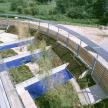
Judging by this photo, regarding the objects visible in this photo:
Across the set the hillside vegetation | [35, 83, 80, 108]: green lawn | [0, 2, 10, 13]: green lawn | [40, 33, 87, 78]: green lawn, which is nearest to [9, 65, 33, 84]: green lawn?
[35, 83, 80, 108]: green lawn

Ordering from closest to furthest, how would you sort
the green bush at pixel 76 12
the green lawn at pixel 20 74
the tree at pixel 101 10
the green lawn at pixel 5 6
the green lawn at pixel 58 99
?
the green lawn at pixel 58 99 → the green lawn at pixel 20 74 → the tree at pixel 101 10 → the green bush at pixel 76 12 → the green lawn at pixel 5 6

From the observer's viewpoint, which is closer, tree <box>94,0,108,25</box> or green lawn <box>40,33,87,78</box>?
green lawn <box>40,33,87,78</box>

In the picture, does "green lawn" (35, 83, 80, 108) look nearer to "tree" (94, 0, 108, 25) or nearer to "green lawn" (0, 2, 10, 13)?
"tree" (94, 0, 108, 25)

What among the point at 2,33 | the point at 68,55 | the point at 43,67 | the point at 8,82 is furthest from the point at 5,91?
the point at 2,33

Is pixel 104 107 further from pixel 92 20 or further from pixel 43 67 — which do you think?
pixel 92 20

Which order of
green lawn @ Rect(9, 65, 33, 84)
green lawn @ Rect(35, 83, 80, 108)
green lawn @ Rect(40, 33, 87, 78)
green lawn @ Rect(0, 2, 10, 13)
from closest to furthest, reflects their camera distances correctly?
green lawn @ Rect(35, 83, 80, 108)
green lawn @ Rect(9, 65, 33, 84)
green lawn @ Rect(40, 33, 87, 78)
green lawn @ Rect(0, 2, 10, 13)

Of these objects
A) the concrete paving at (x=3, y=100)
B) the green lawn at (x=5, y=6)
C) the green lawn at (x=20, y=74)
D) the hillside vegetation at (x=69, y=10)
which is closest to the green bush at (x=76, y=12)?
the hillside vegetation at (x=69, y=10)

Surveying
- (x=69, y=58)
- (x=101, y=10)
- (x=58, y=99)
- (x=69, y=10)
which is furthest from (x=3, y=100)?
(x=69, y=10)

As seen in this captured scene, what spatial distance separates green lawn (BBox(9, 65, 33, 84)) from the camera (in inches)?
390

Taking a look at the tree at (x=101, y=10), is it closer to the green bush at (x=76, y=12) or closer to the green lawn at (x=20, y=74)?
the green bush at (x=76, y=12)

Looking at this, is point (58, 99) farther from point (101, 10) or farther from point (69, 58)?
point (101, 10)

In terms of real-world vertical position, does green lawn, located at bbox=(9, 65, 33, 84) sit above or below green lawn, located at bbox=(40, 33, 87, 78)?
below

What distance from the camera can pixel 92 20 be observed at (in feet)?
86.7

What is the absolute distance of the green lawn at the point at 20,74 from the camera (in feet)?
32.5
